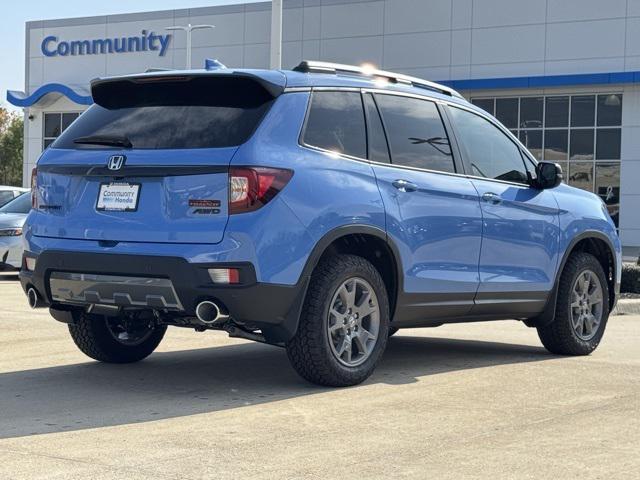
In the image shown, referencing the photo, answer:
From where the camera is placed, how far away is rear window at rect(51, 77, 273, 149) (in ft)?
21.9

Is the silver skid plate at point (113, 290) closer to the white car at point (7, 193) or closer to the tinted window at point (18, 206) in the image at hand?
the tinted window at point (18, 206)

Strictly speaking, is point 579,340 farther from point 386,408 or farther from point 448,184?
point 386,408

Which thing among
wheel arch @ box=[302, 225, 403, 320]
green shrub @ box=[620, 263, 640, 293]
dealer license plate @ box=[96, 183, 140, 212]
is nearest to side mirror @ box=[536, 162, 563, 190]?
wheel arch @ box=[302, 225, 403, 320]

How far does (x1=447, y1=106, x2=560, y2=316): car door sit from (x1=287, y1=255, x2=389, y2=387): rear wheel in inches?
45.5

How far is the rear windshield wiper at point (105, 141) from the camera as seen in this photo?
6906 millimetres

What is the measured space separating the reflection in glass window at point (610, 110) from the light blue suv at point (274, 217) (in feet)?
105

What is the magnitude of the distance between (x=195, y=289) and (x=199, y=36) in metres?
44.1

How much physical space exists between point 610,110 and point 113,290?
3457 centimetres

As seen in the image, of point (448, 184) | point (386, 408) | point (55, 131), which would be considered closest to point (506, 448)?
point (386, 408)

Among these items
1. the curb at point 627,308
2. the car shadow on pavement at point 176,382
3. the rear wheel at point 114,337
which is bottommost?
the curb at point 627,308

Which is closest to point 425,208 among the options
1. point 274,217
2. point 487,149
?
point 487,149

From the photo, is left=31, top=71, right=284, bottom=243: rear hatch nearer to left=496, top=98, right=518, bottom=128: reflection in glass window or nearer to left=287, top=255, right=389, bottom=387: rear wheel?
left=287, top=255, right=389, bottom=387: rear wheel

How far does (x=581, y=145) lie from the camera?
39406 millimetres

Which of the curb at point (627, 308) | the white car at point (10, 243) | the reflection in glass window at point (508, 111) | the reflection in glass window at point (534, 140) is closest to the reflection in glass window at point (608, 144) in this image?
the reflection in glass window at point (534, 140)
